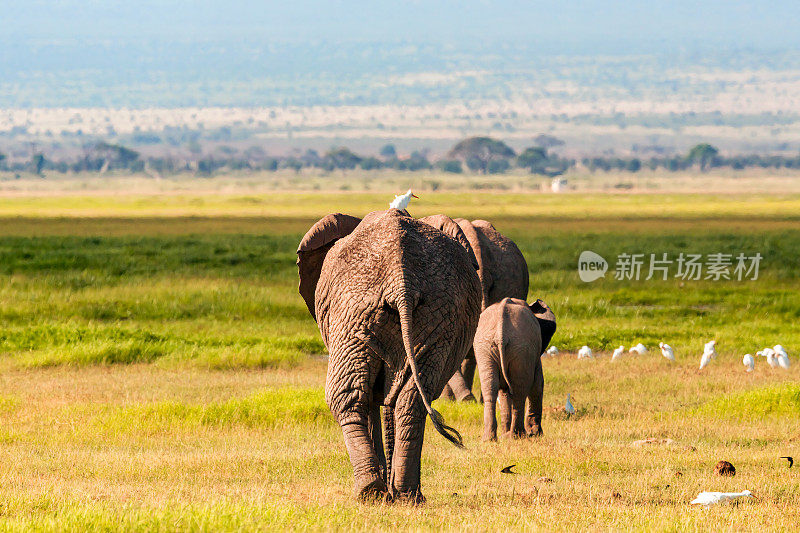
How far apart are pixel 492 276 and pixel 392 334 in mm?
6682

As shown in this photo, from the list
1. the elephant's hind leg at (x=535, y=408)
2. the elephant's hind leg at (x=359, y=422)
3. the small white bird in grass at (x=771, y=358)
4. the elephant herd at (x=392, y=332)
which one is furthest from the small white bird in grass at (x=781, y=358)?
the elephant's hind leg at (x=359, y=422)

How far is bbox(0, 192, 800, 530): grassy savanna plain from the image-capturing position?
7.71 metres

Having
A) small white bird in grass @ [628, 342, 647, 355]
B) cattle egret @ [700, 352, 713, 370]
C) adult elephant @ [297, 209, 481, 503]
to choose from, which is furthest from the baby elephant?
small white bird in grass @ [628, 342, 647, 355]

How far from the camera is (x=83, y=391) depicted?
1477cm

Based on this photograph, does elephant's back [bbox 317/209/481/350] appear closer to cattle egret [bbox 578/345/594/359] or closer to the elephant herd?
the elephant herd

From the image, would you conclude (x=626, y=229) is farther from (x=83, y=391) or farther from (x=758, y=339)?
(x=83, y=391)

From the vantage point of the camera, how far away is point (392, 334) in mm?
7898

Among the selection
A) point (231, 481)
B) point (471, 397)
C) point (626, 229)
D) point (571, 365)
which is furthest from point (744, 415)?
point (626, 229)

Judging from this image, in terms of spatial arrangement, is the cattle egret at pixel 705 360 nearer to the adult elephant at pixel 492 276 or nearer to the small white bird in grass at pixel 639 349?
the small white bird in grass at pixel 639 349

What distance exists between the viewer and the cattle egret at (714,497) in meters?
8.20

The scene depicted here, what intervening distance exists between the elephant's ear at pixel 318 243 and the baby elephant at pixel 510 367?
2963 millimetres

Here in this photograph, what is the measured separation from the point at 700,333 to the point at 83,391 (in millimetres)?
11900

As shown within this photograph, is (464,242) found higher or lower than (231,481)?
higher

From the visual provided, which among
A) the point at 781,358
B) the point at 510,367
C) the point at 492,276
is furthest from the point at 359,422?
the point at 781,358
